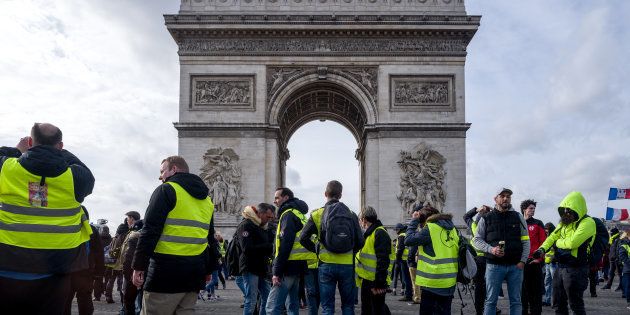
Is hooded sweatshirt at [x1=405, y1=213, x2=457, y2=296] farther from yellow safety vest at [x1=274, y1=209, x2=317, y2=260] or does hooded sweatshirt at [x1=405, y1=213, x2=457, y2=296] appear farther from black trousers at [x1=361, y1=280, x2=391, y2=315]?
yellow safety vest at [x1=274, y1=209, x2=317, y2=260]

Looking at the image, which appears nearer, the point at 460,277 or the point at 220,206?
the point at 460,277

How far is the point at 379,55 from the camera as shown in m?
29.1

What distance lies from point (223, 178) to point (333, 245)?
66.6 feet

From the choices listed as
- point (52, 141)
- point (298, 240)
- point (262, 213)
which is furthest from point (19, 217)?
point (262, 213)

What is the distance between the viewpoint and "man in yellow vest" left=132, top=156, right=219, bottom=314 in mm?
5629

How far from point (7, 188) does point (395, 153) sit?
78.1 ft

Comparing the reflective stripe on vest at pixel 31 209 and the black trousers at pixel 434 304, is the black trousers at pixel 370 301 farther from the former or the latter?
the reflective stripe on vest at pixel 31 209

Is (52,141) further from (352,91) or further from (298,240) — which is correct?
(352,91)

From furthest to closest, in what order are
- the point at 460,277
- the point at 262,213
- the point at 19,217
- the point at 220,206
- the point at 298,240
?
the point at 220,206, the point at 262,213, the point at 298,240, the point at 460,277, the point at 19,217

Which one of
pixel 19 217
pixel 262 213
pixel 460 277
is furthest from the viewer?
pixel 262 213

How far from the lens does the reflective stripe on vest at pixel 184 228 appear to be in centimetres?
574

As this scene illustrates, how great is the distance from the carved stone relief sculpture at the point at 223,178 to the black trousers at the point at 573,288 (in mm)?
20015

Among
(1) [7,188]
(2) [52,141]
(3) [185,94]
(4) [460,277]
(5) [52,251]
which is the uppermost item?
(3) [185,94]

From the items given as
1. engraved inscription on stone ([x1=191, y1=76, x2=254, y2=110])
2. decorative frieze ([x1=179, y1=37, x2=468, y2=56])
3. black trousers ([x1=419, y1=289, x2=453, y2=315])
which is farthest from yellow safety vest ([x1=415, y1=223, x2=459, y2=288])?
decorative frieze ([x1=179, y1=37, x2=468, y2=56])
